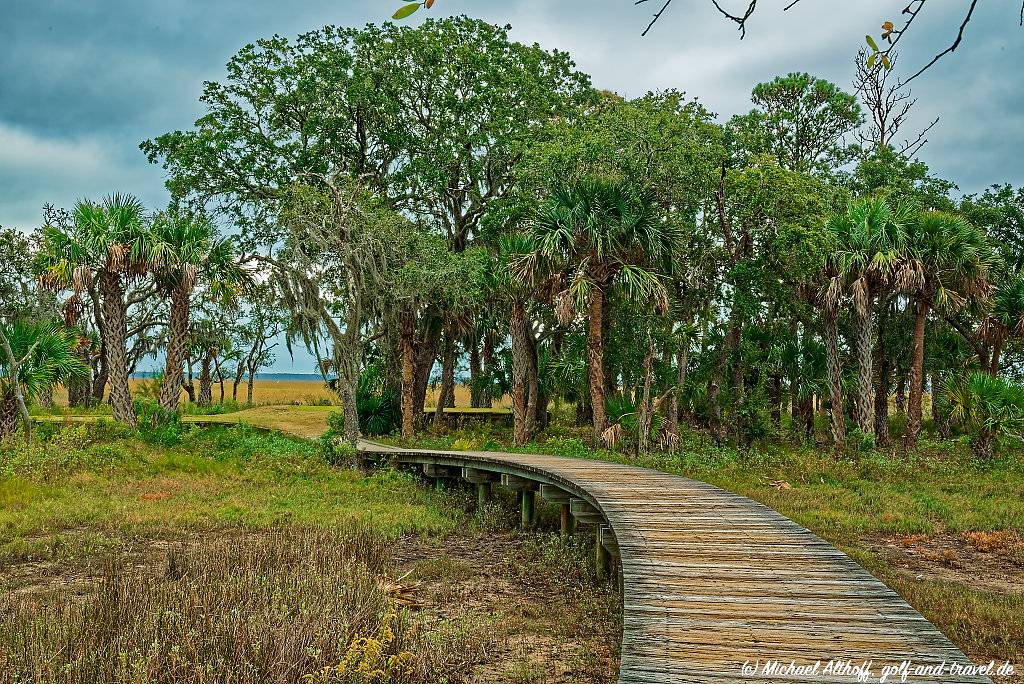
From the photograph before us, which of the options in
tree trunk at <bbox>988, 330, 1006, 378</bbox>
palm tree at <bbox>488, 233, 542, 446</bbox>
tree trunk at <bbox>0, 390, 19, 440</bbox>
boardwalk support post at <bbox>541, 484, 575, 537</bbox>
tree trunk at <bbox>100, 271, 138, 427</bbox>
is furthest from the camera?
tree trunk at <bbox>988, 330, 1006, 378</bbox>

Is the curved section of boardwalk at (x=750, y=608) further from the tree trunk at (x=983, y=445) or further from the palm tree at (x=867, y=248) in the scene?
the tree trunk at (x=983, y=445)

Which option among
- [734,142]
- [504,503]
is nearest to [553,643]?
[504,503]

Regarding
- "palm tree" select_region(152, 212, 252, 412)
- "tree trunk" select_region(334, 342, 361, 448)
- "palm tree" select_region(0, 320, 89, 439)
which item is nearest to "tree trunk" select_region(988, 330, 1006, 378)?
"tree trunk" select_region(334, 342, 361, 448)

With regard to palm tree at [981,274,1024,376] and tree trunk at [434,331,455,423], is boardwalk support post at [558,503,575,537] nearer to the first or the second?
tree trunk at [434,331,455,423]

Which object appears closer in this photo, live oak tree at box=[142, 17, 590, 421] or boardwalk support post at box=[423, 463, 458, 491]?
boardwalk support post at box=[423, 463, 458, 491]

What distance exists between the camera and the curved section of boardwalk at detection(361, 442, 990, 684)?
4.32 metres

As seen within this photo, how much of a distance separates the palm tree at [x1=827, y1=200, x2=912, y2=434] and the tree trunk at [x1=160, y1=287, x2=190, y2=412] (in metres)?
17.6

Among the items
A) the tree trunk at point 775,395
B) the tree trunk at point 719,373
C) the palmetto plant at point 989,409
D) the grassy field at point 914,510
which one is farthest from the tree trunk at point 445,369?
the palmetto plant at point 989,409

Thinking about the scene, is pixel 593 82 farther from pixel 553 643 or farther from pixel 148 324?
pixel 553 643

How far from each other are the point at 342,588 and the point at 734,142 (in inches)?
820

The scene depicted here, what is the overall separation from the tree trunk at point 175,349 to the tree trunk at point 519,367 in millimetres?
9291

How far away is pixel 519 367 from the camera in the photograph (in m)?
23.3

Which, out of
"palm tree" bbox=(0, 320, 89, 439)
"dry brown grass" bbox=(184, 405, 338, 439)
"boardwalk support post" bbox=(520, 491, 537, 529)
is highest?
"palm tree" bbox=(0, 320, 89, 439)

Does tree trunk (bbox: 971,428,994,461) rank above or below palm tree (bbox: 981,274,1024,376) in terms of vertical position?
below
